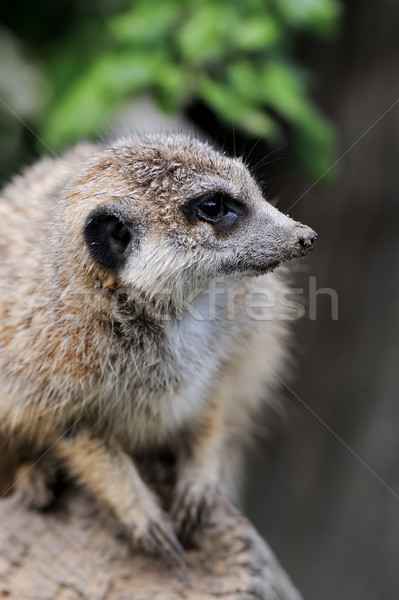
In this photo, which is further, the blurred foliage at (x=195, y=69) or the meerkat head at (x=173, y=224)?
the blurred foliage at (x=195, y=69)

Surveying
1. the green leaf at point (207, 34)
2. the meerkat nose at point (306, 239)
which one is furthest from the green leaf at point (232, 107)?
the meerkat nose at point (306, 239)

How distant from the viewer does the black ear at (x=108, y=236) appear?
8.55 ft

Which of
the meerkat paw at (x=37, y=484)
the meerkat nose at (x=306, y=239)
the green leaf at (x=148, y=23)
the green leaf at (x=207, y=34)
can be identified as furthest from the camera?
the green leaf at (x=148, y=23)

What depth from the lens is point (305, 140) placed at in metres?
3.99

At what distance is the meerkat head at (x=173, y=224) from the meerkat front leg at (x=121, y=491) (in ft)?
2.10

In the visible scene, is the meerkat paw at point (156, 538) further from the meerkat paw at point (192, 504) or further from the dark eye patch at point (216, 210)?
the dark eye patch at point (216, 210)

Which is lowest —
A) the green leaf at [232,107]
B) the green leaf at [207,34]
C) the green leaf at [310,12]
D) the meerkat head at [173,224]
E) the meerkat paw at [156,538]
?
the meerkat paw at [156,538]

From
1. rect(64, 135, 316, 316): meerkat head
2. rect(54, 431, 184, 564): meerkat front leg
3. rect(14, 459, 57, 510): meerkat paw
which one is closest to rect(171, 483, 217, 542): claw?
rect(54, 431, 184, 564): meerkat front leg

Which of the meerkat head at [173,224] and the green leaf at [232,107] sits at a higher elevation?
the green leaf at [232,107]

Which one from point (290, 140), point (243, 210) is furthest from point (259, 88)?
point (243, 210)

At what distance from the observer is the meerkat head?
2.60m

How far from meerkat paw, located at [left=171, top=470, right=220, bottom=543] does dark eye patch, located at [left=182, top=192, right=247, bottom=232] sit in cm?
109

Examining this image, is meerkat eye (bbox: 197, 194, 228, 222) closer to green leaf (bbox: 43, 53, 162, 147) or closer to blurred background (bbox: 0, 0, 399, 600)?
blurred background (bbox: 0, 0, 399, 600)

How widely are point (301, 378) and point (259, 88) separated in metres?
2.72
